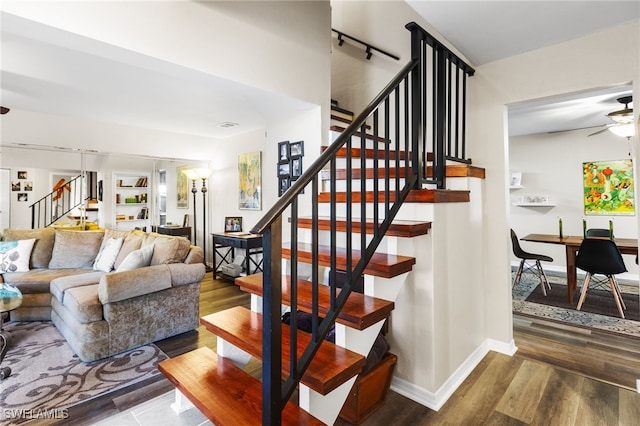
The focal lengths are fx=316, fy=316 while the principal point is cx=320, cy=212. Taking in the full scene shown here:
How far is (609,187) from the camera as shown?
17.6 feet

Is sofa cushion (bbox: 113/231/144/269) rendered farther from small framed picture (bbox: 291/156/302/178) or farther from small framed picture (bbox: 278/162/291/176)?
small framed picture (bbox: 291/156/302/178)

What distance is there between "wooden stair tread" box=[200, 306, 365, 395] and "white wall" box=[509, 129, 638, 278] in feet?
20.1

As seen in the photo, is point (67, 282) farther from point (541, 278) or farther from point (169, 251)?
point (541, 278)

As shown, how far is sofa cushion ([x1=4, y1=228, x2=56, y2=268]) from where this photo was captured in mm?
3766

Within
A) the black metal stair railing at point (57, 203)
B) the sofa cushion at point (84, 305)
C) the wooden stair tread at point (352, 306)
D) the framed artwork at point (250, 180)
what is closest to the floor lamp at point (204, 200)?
the framed artwork at point (250, 180)

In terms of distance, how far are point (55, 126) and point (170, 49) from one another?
360 centimetres

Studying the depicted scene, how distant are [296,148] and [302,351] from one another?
6.42 feet

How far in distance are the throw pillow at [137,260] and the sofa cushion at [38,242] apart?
1556mm

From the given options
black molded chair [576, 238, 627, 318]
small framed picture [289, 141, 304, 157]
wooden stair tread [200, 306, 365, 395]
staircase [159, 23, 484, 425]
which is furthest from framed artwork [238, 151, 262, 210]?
black molded chair [576, 238, 627, 318]

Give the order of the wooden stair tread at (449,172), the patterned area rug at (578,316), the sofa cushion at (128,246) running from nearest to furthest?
the wooden stair tread at (449,172) → the patterned area rug at (578,316) → the sofa cushion at (128,246)

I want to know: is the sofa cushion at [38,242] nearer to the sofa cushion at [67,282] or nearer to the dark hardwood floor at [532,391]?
the sofa cushion at [67,282]

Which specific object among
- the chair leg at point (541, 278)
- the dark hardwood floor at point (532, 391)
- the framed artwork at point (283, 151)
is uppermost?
the framed artwork at point (283, 151)

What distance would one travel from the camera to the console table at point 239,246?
175 inches

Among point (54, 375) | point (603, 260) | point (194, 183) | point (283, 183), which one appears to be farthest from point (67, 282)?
point (603, 260)
